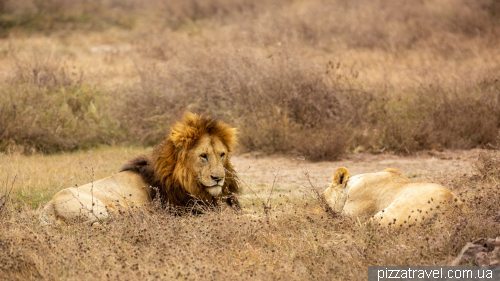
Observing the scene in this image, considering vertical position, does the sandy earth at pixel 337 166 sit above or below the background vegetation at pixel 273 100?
below

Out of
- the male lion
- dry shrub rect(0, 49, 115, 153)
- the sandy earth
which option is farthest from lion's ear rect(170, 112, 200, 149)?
dry shrub rect(0, 49, 115, 153)

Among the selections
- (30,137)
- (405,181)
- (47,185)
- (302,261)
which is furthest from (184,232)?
(30,137)

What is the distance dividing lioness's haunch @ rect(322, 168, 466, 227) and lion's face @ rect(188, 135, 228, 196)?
1.19 meters

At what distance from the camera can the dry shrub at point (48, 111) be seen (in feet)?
34.7

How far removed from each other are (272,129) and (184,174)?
548cm

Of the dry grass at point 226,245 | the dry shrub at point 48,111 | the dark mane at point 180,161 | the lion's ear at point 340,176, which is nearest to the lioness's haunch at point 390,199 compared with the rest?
the lion's ear at point 340,176

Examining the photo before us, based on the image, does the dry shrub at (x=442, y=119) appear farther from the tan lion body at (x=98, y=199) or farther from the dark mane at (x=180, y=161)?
the tan lion body at (x=98, y=199)

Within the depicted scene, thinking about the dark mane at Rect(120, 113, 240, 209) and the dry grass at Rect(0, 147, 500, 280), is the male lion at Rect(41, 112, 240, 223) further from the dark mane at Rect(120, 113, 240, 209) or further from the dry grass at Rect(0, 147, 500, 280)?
the dry grass at Rect(0, 147, 500, 280)

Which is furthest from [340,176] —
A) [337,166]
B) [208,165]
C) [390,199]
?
[337,166]

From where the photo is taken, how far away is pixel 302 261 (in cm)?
437

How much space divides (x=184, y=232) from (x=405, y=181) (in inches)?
88.1

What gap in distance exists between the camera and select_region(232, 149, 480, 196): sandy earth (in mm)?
8305

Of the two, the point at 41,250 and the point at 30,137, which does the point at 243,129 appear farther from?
the point at 41,250

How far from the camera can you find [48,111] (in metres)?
11.4
